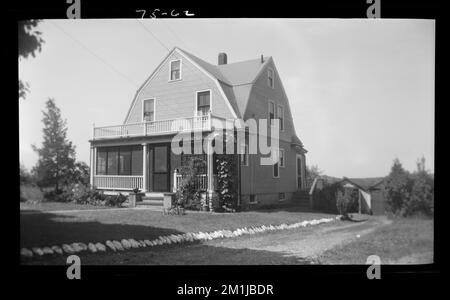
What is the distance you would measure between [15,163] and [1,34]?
172 cm

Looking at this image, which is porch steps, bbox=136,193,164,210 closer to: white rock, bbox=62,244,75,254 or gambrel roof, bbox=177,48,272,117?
gambrel roof, bbox=177,48,272,117

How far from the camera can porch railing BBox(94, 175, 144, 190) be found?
11.5m

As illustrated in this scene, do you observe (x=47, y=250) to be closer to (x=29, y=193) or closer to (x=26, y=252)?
(x=26, y=252)

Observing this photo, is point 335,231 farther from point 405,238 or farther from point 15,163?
point 15,163

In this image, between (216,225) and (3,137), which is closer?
(3,137)

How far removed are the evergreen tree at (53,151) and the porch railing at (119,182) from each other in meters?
4.94

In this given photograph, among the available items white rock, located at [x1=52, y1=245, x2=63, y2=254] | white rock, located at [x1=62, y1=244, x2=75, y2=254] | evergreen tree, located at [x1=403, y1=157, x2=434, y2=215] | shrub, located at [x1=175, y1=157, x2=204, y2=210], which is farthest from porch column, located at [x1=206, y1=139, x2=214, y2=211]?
evergreen tree, located at [x1=403, y1=157, x2=434, y2=215]

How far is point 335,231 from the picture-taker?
758cm

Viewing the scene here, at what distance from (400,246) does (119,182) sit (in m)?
9.88

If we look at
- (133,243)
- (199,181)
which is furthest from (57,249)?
(199,181)

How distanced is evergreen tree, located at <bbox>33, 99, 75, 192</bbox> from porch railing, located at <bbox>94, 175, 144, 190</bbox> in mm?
4940

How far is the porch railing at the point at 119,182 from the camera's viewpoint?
454 inches

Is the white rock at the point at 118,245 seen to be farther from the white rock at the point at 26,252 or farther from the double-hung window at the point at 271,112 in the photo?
the double-hung window at the point at 271,112
